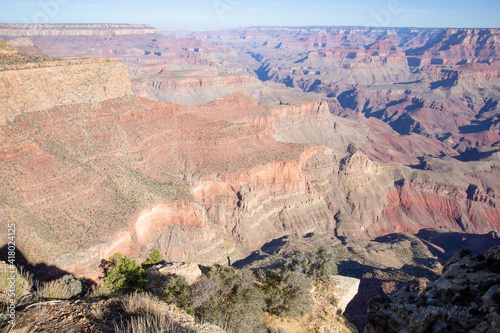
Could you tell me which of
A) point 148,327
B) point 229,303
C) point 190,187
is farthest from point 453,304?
point 190,187

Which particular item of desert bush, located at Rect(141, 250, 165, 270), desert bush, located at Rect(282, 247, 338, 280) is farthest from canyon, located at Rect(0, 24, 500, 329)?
desert bush, located at Rect(282, 247, 338, 280)

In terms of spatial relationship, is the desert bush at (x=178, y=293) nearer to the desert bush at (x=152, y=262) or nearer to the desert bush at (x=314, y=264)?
the desert bush at (x=152, y=262)

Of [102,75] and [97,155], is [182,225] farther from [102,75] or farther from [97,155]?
[102,75]

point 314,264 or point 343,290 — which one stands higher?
point 314,264

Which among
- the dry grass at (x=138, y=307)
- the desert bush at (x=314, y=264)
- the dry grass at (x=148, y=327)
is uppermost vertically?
the dry grass at (x=148, y=327)

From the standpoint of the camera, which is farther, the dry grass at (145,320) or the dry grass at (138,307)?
the dry grass at (138,307)

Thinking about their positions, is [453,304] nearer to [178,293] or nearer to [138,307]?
[138,307]

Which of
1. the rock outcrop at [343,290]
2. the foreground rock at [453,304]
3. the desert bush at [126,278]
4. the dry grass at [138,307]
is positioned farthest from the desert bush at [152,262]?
the foreground rock at [453,304]

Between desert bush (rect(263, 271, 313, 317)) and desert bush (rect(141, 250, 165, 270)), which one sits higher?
desert bush (rect(263, 271, 313, 317))

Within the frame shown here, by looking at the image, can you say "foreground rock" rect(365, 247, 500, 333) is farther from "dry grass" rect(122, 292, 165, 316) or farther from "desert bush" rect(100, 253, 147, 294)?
"desert bush" rect(100, 253, 147, 294)
